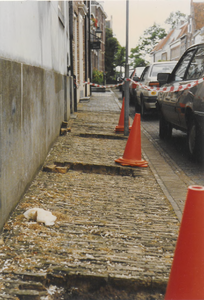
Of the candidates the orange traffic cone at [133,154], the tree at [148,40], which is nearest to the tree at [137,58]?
the tree at [148,40]

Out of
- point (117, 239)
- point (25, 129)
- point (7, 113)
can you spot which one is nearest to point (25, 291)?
point (117, 239)

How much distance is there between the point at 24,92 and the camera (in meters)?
4.08

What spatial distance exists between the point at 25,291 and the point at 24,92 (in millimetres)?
2244

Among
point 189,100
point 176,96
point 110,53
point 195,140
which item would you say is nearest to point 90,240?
point 195,140

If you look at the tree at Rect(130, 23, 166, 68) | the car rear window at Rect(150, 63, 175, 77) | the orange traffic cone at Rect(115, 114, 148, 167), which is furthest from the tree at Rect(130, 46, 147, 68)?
the orange traffic cone at Rect(115, 114, 148, 167)

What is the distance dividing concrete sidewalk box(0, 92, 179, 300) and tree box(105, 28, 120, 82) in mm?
61499

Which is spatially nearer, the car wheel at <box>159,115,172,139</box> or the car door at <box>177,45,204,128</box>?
the car door at <box>177,45,204,128</box>

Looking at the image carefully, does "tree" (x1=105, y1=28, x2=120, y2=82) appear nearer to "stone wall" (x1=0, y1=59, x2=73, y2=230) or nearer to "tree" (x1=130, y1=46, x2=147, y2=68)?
"tree" (x1=130, y1=46, x2=147, y2=68)

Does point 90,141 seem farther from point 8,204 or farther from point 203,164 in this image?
point 8,204

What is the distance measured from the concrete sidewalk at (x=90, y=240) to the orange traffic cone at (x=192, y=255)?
0.47 meters

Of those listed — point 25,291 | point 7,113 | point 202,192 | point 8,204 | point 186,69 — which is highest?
point 186,69

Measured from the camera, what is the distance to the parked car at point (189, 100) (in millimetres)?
5848

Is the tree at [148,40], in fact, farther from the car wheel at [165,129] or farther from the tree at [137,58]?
the car wheel at [165,129]

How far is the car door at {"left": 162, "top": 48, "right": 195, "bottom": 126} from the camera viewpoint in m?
6.96
